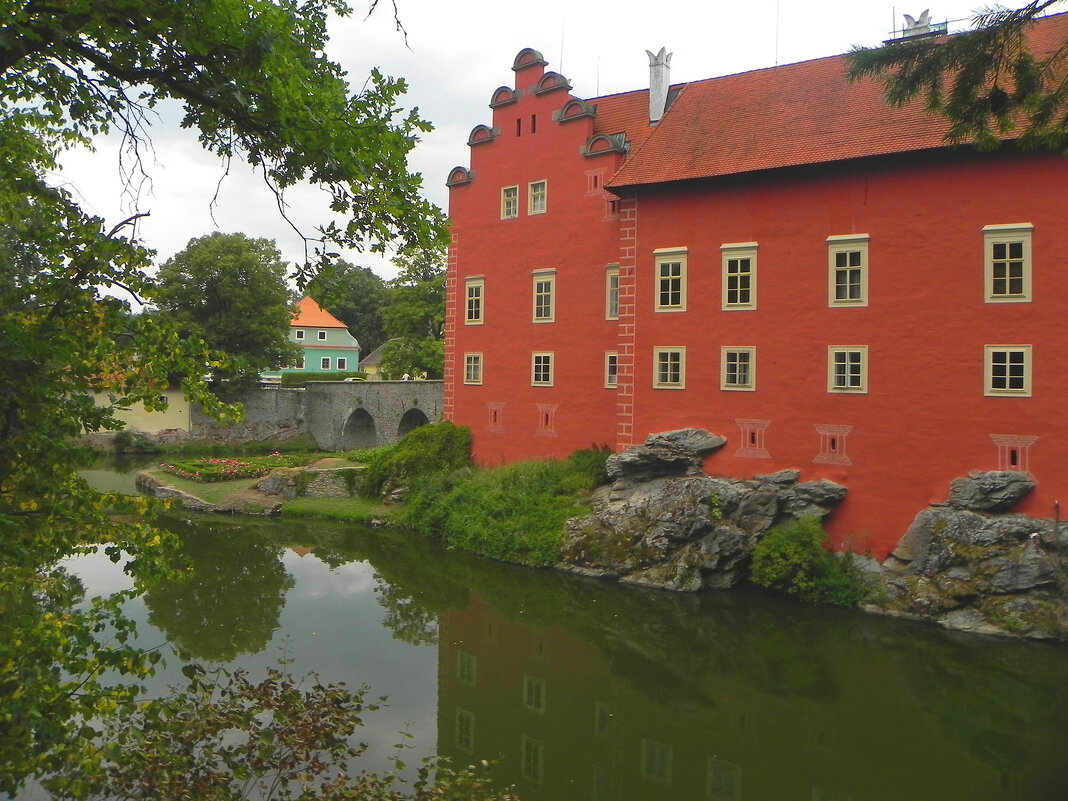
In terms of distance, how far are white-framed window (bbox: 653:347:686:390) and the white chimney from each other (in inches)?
252

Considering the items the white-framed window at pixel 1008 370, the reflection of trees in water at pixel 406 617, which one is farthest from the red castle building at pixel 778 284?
the reflection of trees in water at pixel 406 617

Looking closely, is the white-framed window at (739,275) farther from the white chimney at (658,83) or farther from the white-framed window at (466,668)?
the white-framed window at (466,668)

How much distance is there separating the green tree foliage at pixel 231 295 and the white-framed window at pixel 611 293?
2161 cm

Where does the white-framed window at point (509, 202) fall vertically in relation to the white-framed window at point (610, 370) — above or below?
above

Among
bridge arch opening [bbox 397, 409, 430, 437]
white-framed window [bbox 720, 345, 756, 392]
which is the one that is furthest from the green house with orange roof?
white-framed window [bbox 720, 345, 756, 392]

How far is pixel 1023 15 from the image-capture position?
714 centimetres

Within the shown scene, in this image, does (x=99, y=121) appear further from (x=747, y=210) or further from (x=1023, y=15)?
(x=747, y=210)

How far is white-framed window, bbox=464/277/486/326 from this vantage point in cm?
2353

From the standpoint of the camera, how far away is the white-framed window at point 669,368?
61.9 feet

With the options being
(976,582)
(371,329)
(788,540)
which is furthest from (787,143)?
(371,329)

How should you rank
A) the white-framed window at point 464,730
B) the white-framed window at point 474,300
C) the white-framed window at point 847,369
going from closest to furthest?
the white-framed window at point 464,730 → the white-framed window at point 847,369 → the white-framed window at point 474,300

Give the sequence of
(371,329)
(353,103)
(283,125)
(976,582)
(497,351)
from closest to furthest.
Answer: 1. (283,125)
2. (353,103)
3. (976,582)
4. (497,351)
5. (371,329)

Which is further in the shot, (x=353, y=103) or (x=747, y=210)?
(x=747, y=210)

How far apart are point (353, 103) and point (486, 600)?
12562 mm
